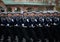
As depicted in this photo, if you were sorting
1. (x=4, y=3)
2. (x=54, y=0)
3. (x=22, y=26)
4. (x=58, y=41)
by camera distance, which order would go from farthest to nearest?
(x=54, y=0)
(x=4, y=3)
(x=58, y=41)
(x=22, y=26)

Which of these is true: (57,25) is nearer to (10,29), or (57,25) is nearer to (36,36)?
(36,36)

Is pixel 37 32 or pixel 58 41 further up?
pixel 37 32

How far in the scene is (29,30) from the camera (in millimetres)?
11109

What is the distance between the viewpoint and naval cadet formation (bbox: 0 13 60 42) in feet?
→ 36.4

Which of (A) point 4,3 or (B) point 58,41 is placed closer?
(B) point 58,41

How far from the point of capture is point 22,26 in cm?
1107

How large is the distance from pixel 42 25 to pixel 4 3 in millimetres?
39622

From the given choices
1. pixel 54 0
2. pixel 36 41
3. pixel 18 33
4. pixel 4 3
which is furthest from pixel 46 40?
pixel 54 0

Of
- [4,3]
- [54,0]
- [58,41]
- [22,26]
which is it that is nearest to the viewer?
[22,26]

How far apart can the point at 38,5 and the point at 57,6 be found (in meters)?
3.95

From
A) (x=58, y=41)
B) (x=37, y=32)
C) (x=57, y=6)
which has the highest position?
(x=37, y=32)

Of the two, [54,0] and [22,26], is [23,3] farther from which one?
[22,26]

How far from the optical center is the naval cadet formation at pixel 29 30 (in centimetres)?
1110

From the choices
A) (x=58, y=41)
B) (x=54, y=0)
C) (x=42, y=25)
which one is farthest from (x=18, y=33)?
(x=54, y=0)
